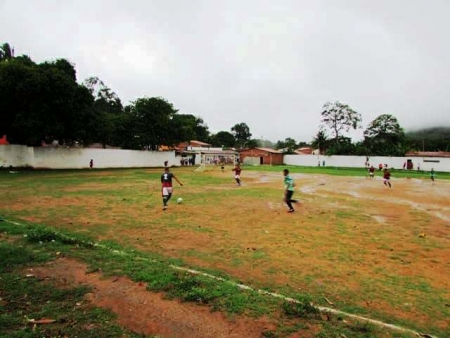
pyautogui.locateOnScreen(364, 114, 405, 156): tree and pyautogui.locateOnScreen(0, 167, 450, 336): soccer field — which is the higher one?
pyautogui.locateOnScreen(364, 114, 405, 156): tree

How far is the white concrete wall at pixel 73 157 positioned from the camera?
35094 mm

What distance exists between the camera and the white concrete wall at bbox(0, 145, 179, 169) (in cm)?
3509

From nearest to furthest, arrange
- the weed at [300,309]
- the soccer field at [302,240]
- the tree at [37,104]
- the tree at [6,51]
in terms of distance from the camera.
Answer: the weed at [300,309]
the soccer field at [302,240]
the tree at [37,104]
the tree at [6,51]

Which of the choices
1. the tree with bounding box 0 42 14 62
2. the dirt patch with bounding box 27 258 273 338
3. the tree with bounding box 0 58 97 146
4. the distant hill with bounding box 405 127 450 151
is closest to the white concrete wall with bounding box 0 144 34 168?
the tree with bounding box 0 58 97 146

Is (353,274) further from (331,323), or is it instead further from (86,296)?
(86,296)

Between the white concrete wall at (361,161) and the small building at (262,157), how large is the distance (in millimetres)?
2050

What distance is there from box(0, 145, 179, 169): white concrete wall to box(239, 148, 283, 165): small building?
90.0 feet

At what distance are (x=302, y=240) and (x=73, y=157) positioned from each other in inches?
1513

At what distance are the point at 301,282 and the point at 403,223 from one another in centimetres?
750

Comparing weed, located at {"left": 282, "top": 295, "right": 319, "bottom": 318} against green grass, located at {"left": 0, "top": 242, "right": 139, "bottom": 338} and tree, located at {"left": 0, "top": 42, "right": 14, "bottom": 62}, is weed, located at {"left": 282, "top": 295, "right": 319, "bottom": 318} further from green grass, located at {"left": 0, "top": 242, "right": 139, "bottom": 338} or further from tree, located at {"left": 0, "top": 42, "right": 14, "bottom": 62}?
tree, located at {"left": 0, "top": 42, "right": 14, "bottom": 62}

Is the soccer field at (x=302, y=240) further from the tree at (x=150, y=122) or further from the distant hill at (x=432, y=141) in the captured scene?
the distant hill at (x=432, y=141)

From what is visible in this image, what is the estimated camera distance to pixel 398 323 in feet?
14.3

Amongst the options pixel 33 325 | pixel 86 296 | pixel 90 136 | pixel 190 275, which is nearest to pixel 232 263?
pixel 190 275

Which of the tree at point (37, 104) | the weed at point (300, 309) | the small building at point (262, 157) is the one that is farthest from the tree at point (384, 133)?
the weed at point (300, 309)
